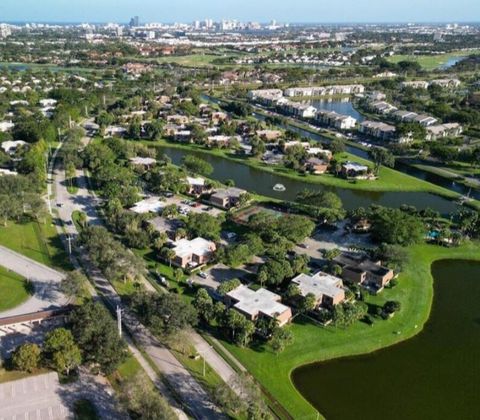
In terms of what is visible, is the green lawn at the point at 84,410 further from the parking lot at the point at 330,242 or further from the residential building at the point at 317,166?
the residential building at the point at 317,166

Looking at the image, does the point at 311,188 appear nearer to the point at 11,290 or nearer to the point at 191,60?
the point at 11,290

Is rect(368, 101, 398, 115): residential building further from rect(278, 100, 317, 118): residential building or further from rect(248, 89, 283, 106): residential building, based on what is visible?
rect(248, 89, 283, 106): residential building

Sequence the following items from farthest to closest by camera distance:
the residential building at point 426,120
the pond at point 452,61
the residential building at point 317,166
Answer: the pond at point 452,61 → the residential building at point 426,120 → the residential building at point 317,166

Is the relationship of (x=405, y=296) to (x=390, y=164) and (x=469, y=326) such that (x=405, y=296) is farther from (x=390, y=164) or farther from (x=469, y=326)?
(x=390, y=164)

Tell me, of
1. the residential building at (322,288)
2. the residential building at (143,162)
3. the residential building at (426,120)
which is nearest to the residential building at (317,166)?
the residential building at (143,162)

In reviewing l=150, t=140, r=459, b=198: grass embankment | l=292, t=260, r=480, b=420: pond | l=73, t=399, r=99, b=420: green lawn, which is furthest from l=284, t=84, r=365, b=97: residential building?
l=73, t=399, r=99, b=420: green lawn
